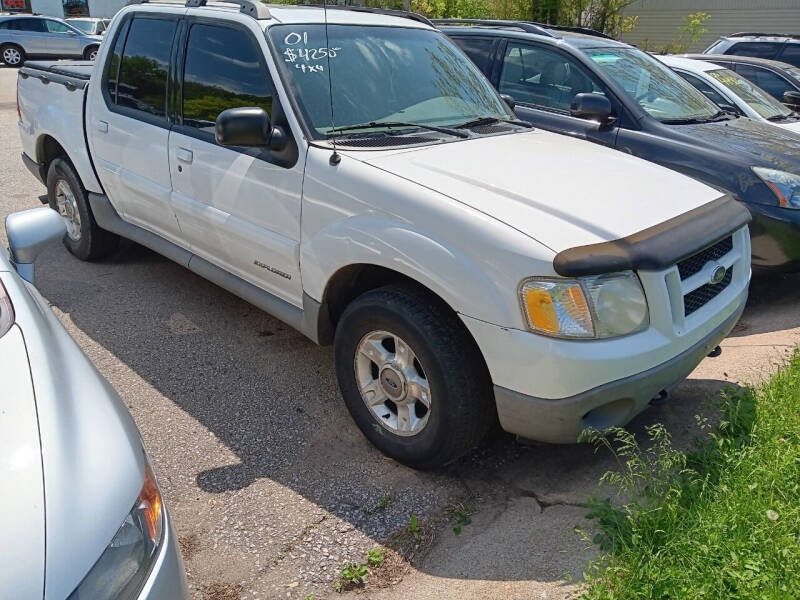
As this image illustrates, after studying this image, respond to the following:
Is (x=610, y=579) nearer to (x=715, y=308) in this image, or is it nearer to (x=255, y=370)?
(x=715, y=308)

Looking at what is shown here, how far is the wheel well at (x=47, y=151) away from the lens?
5.91 meters

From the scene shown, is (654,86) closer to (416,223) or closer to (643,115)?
(643,115)

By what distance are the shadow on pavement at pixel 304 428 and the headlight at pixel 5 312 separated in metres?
1.23

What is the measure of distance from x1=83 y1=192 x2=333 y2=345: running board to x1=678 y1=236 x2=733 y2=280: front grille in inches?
64.1

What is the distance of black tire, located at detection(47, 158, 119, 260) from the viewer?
5.58 meters

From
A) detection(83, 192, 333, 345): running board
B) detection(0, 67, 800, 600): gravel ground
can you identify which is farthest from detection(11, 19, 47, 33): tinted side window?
detection(0, 67, 800, 600): gravel ground

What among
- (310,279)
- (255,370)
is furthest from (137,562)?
(255,370)

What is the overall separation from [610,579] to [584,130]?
4.20 m

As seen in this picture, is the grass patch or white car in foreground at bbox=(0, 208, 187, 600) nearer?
white car in foreground at bbox=(0, 208, 187, 600)

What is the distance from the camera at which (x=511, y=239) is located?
108 inches

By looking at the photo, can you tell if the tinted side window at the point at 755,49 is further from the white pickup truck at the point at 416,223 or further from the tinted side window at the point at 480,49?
the white pickup truck at the point at 416,223

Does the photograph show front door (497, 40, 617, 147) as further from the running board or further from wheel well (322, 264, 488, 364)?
the running board

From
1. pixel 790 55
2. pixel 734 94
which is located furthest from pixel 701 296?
pixel 790 55

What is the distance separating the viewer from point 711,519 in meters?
2.67
